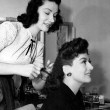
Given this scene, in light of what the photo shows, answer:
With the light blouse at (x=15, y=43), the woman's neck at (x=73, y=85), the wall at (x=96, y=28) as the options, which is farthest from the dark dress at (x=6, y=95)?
the wall at (x=96, y=28)

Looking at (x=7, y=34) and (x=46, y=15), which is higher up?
(x=46, y=15)

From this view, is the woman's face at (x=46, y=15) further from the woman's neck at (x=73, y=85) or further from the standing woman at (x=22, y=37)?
the woman's neck at (x=73, y=85)

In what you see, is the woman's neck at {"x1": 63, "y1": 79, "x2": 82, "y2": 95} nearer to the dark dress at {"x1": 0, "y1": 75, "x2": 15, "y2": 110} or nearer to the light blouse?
the light blouse

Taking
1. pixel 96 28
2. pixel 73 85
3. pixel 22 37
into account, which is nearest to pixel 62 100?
pixel 73 85

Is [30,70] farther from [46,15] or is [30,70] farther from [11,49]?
[46,15]

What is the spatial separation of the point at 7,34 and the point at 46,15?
0.97ft

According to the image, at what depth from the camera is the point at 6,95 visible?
5.33 ft

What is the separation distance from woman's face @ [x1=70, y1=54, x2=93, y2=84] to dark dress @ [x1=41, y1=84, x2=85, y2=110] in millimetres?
108

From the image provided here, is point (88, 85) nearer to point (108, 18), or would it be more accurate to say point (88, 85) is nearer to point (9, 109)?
point (108, 18)

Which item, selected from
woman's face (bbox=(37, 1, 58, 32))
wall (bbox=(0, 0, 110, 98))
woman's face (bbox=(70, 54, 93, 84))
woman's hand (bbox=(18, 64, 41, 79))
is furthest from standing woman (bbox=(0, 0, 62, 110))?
wall (bbox=(0, 0, 110, 98))

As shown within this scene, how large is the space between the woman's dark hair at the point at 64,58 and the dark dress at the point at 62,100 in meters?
0.09

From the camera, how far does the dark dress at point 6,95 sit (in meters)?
1.61

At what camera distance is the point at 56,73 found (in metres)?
1.64

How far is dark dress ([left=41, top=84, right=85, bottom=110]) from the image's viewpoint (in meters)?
1.43
